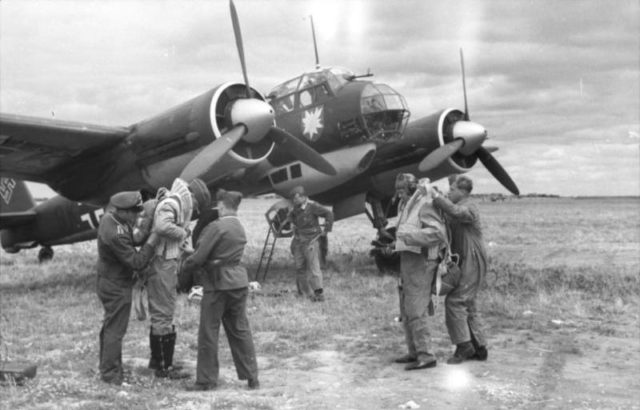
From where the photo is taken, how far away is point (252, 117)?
413 inches

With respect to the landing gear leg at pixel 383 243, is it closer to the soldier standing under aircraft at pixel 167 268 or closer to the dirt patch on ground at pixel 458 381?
the dirt patch on ground at pixel 458 381

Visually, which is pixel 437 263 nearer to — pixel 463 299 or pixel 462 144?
A: pixel 463 299

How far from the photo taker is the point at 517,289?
11.6 meters

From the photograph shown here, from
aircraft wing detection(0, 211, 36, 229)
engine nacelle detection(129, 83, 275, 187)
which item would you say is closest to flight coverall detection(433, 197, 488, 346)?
engine nacelle detection(129, 83, 275, 187)

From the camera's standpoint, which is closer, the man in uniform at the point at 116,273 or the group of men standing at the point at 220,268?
the group of men standing at the point at 220,268

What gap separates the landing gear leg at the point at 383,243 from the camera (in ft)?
46.3

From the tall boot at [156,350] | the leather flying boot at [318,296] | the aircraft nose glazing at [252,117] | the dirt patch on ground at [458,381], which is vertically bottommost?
the dirt patch on ground at [458,381]

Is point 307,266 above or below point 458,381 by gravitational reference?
above

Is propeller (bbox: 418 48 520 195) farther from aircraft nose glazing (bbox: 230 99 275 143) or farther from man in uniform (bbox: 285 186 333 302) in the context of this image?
aircraft nose glazing (bbox: 230 99 275 143)

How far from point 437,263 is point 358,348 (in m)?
1.50

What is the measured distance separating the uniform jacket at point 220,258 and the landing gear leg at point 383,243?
779 centimetres

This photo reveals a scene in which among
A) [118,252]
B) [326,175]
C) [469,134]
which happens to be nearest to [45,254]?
[326,175]

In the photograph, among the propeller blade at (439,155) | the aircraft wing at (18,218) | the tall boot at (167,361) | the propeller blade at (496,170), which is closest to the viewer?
the tall boot at (167,361)

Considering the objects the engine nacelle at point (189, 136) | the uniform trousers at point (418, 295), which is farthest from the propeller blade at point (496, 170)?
the uniform trousers at point (418, 295)
